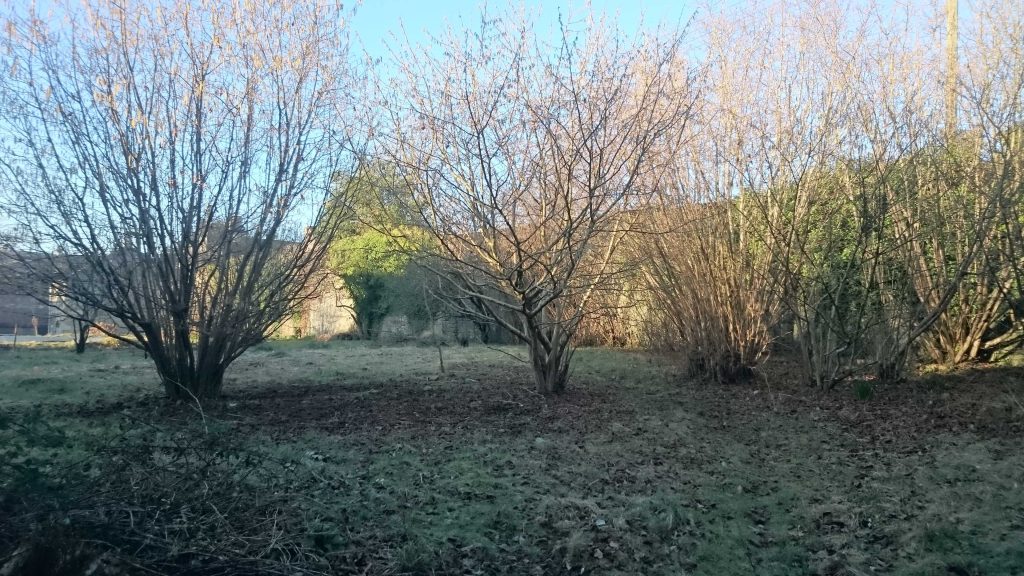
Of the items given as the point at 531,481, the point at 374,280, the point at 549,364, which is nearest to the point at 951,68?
the point at 549,364

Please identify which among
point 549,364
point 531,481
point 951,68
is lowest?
point 531,481

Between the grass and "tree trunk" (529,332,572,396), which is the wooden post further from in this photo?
"tree trunk" (529,332,572,396)

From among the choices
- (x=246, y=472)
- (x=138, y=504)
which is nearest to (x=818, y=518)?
(x=246, y=472)

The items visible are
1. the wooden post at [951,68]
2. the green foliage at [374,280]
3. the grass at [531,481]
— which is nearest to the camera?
the grass at [531,481]

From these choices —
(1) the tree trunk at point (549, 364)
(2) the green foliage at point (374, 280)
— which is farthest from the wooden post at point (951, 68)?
(2) the green foliage at point (374, 280)

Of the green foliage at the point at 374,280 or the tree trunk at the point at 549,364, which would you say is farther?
the green foliage at the point at 374,280

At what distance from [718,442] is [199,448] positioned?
4645 mm

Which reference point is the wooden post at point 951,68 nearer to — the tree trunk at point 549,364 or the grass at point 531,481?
the grass at point 531,481

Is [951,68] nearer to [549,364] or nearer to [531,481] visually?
[549,364]

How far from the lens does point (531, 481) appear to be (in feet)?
18.0

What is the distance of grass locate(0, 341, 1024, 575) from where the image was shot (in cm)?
391

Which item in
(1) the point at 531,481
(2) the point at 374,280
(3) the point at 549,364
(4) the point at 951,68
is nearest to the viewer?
(1) the point at 531,481

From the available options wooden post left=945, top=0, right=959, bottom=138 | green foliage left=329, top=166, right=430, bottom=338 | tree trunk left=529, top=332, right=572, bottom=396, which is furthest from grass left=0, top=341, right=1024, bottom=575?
green foliage left=329, top=166, right=430, bottom=338

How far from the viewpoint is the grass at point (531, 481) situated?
3906 millimetres
